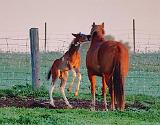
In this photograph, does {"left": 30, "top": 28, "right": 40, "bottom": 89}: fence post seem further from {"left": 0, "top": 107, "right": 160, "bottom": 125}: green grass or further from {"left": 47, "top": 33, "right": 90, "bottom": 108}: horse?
{"left": 0, "top": 107, "right": 160, "bottom": 125}: green grass

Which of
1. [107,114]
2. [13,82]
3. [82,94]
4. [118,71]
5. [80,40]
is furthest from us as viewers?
[13,82]

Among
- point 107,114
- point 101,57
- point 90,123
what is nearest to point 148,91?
point 101,57

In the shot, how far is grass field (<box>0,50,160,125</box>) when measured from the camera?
32.4 feet

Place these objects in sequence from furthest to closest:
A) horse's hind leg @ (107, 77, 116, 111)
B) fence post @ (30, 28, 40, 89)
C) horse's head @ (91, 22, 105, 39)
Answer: fence post @ (30, 28, 40, 89) < horse's head @ (91, 22, 105, 39) < horse's hind leg @ (107, 77, 116, 111)

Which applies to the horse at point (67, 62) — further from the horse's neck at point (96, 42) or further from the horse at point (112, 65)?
the horse at point (112, 65)

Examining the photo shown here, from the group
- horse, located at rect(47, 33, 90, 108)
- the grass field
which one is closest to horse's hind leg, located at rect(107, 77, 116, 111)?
the grass field

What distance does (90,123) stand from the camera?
9.59 m

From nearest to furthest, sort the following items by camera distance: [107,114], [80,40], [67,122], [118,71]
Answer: [67,122], [107,114], [118,71], [80,40]

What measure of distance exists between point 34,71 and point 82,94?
1.42 meters

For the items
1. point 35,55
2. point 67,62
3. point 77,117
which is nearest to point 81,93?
point 35,55

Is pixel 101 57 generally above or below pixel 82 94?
above

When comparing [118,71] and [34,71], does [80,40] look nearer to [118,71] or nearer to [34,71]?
[118,71]

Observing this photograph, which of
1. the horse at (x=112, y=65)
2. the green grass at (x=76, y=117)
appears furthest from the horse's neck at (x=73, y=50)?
the green grass at (x=76, y=117)

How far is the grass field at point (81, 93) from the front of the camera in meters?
9.88
